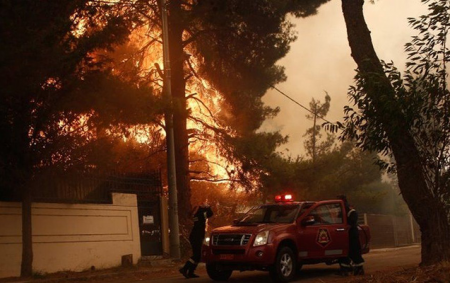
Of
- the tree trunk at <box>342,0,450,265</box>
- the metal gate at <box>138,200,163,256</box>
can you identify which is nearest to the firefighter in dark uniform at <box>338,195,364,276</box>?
the tree trunk at <box>342,0,450,265</box>

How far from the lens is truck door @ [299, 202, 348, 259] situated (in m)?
12.6

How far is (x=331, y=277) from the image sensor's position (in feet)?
42.9

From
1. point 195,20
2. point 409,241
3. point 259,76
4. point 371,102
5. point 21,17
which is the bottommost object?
point 409,241

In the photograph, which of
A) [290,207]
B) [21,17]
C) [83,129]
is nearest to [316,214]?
[290,207]

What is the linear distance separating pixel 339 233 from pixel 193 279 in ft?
11.5

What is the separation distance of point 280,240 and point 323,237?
152 centimetres

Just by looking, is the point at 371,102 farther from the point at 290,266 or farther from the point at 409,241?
the point at 409,241

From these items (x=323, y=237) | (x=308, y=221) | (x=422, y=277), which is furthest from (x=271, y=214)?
(x=422, y=277)

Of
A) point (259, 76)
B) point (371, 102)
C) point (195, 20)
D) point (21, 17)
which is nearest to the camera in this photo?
point (371, 102)

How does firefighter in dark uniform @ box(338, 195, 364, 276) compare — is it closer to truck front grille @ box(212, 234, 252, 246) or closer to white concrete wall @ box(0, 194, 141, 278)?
truck front grille @ box(212, 234, 252, 246)

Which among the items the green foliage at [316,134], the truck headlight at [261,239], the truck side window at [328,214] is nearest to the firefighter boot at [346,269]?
the truck side window at [328,214]

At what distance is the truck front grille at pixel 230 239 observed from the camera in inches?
464

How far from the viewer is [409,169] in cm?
1201

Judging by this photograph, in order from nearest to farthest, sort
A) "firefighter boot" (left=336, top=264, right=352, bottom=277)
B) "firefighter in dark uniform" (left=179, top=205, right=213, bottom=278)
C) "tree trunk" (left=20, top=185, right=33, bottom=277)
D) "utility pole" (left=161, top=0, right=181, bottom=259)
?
"firefighter boot" (left=336, top=264, right=352, bottom=277), "firefighter in dark uniform" (left=179, top=205, right=213, bottom=278), "tree trunk" (left=20, top=185, right=33, bottom=277), "utility pole" (left=161, top=0, right=181, bottom=259)
